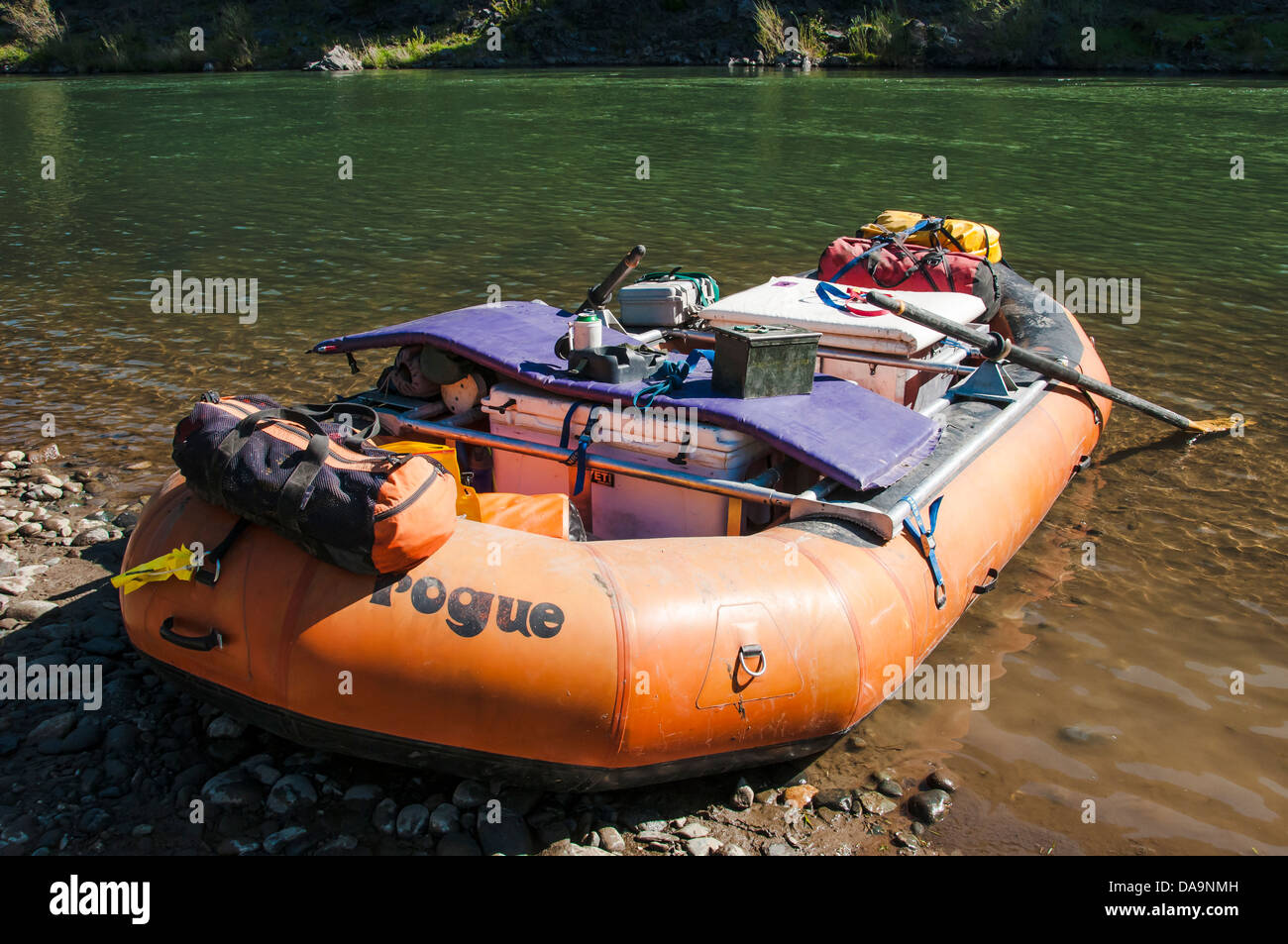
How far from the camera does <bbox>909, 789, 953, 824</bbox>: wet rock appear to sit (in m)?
3.79

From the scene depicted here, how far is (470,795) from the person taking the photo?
3771 mm

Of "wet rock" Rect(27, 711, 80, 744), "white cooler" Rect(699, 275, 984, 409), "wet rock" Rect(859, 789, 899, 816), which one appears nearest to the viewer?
"wet rock" Rect(859, 789, 899, 816)

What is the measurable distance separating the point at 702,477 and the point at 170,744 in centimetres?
230

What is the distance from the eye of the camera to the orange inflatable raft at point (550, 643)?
353cm

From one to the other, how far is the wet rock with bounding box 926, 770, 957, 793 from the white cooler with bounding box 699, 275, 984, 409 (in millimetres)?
2078

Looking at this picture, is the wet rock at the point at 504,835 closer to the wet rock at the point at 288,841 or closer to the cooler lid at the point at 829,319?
the wet rock at the point at 288,841

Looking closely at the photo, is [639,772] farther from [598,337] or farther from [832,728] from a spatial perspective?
[598,337]

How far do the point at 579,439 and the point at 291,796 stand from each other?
1.85 meters

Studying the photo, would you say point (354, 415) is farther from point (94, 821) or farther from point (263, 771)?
point (94, 821)

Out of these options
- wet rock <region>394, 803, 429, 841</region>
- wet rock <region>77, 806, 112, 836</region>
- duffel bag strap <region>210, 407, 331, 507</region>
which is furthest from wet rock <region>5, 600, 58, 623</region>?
wet rock <region>394, 803, 429, 841</region>

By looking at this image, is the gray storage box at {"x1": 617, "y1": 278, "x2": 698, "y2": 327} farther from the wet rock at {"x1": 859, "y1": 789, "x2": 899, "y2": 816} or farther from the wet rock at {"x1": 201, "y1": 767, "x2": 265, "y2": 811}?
the wet rock at {"x1": 201, "y1": 767, "x2": 265, "y2": 811}

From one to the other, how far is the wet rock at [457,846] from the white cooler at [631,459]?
1580 mm
